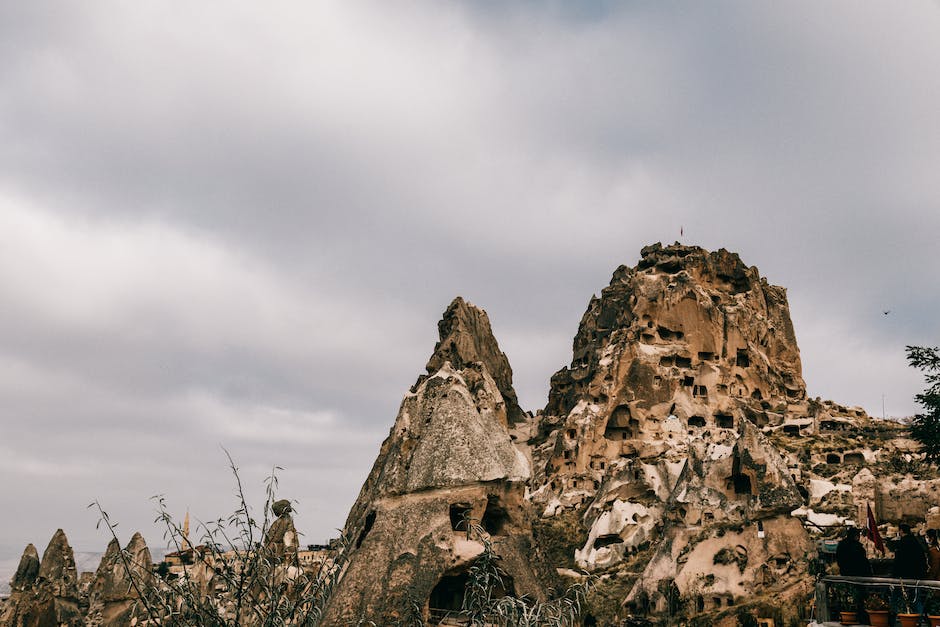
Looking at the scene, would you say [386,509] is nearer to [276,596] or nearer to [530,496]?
[276,596]

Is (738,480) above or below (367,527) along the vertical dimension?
above

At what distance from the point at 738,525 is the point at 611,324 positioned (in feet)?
129

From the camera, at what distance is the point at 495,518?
20.8 m

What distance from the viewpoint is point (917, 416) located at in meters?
27.0

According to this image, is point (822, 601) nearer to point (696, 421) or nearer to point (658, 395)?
point (658, 395)

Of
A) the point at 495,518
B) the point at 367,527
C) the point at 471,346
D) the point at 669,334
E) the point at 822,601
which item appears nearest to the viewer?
the point at 822,601

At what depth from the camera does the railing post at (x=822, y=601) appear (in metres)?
13.3

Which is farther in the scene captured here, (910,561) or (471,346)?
(471,346)

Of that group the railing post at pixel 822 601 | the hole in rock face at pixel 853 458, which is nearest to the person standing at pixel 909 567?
the railing post at pixel 822 601

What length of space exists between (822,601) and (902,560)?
67.0 inches

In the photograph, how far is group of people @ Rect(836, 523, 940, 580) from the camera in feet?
39.9

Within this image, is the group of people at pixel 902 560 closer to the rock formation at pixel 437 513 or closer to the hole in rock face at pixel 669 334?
the rock formation at pixel 437 513

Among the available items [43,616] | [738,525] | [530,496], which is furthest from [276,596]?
[530,496]

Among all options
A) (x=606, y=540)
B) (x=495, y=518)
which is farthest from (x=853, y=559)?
(x=606, y=540)
